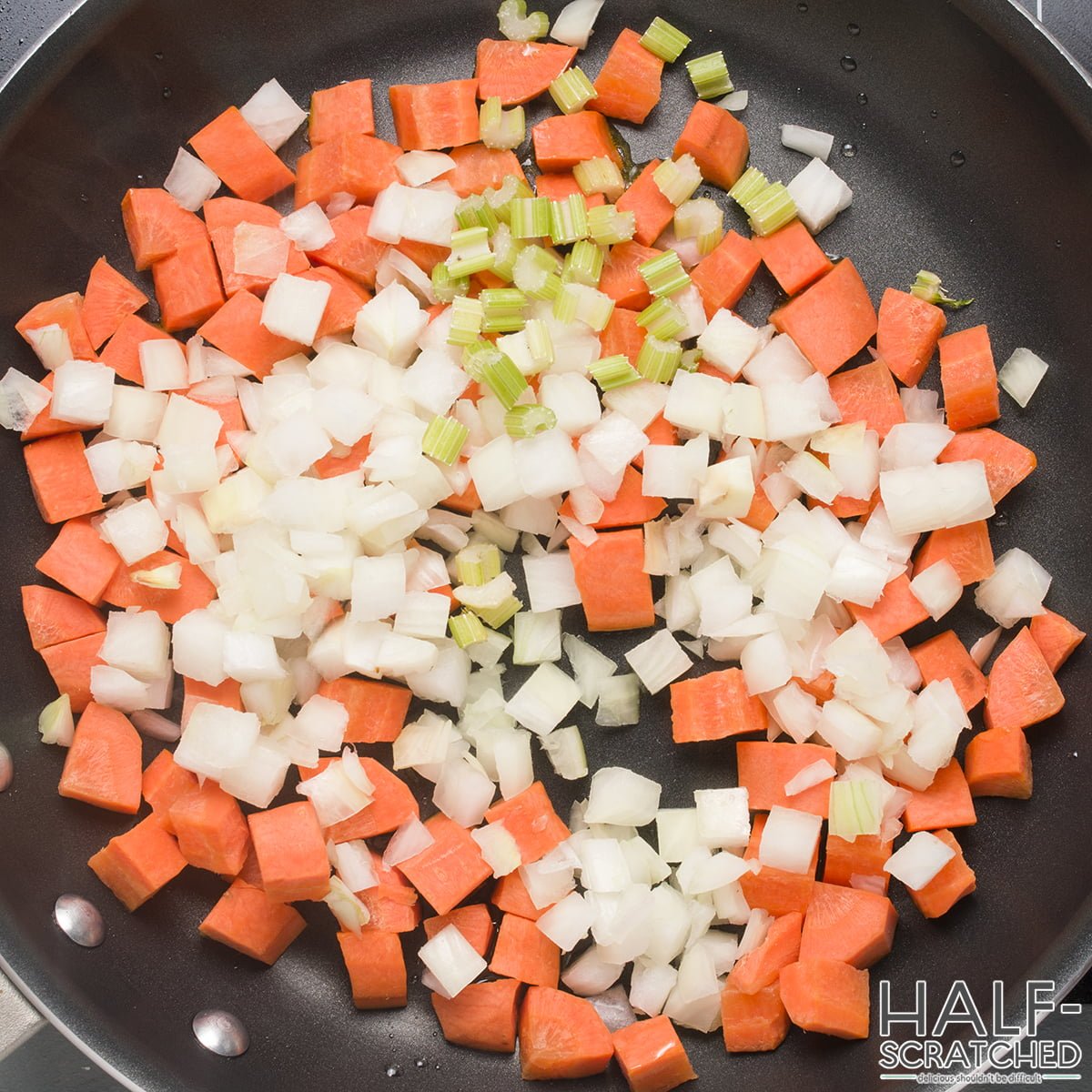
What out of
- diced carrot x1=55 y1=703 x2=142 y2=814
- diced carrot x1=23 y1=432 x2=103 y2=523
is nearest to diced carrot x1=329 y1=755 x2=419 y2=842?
diced carrot x1=55 y1=703 x2=142 y2=814

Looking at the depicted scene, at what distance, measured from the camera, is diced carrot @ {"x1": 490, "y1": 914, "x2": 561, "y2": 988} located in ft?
5.82

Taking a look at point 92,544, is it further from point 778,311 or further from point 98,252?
point 778,311

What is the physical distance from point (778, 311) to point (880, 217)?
0.32 metres

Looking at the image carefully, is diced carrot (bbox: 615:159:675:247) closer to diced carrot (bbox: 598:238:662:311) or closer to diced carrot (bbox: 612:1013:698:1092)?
diced carrot (bbox: 598:238:662:311)

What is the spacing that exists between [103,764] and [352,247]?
1077mm

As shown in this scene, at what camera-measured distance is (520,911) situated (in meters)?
1.79

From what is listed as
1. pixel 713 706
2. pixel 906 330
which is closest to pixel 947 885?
pixel 713 706

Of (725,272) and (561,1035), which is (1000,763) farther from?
(725,272)

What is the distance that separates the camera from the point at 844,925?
1763 millimetres

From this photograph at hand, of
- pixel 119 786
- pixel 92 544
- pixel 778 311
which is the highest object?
pixel 778 311

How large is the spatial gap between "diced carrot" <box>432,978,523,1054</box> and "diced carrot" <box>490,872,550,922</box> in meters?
0.12

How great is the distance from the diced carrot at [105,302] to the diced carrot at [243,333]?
16 cm

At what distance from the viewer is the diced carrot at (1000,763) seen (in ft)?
5.83

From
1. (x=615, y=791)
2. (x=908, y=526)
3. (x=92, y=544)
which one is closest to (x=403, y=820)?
(x=615, y=791)
